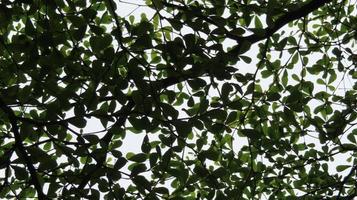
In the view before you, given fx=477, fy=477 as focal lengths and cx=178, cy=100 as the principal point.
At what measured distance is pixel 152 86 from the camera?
9.51 ft

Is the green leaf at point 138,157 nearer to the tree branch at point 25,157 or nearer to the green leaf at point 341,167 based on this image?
the tree branch at point 25,157

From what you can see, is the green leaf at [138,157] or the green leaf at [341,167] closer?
the green leaf at [138,157]

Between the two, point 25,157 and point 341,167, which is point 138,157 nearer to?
point 25,157

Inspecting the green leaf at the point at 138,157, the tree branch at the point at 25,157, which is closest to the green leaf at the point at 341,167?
the green leaf at the point at 138,157

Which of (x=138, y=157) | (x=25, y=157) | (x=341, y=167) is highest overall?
(x=341, y=167)

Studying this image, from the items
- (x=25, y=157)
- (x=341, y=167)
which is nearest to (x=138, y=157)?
(x=25, y=157)

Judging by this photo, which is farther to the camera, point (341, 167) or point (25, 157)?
point (341, 167)

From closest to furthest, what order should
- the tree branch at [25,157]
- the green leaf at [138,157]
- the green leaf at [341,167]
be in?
the tree branch at [25,157] < the green leaf at [138,157] < the green leaf at [341,167]

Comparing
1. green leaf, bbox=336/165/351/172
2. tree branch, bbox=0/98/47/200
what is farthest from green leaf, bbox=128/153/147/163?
green leaf, bbox=336/165/351/172

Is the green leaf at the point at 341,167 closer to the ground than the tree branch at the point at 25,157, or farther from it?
farther from it

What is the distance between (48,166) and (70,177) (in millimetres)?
272

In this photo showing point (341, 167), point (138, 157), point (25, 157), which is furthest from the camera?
point (341, 167)

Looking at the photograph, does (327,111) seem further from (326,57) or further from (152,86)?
(152,86)

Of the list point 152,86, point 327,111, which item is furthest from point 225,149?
point 152,86
